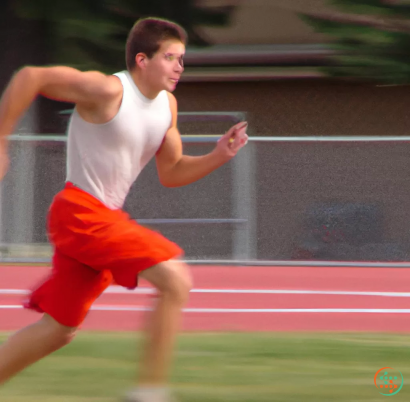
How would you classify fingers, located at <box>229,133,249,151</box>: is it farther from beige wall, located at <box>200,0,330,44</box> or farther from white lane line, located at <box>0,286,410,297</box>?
beige wall, located at <box>200,0,330,44</box>

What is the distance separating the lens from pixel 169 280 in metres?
3.45

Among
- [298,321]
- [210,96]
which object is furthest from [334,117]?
[298,321]

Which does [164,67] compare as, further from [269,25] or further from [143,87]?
[269,25]

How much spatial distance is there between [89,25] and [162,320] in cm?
923

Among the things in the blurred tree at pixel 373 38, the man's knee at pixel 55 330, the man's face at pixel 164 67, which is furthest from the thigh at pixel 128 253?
the blurred tree at pixel 373 38

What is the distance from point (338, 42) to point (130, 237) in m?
11.5

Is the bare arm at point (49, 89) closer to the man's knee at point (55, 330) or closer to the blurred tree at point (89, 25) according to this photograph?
the man's knee at point (55, 330)

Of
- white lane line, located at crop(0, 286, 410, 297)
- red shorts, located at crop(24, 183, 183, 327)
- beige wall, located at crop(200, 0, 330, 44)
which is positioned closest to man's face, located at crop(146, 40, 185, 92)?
red shorts, located at crop(24, 183, 183, 327)

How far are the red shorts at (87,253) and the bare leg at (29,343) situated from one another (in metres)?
0.05

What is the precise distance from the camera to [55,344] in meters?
3.75

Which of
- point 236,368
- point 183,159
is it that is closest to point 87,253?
point 183,159

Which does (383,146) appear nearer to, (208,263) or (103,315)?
(208,263)

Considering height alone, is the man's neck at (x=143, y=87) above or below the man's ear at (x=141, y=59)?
below

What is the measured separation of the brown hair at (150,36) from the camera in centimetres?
374
